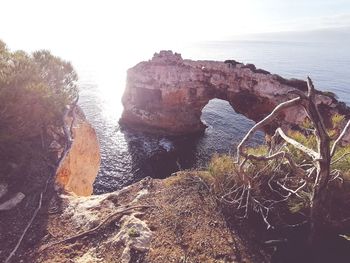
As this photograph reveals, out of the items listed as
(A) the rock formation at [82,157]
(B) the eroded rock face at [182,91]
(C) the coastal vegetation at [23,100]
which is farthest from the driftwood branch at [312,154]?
(B) the eroded rock face at [182,91]

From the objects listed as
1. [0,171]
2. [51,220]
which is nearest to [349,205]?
[51,220]

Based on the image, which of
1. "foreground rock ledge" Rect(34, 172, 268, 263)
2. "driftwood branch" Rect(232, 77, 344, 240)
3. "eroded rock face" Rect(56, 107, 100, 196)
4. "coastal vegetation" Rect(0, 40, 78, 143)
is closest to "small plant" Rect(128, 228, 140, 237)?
"foreground rock ledge" Rect(34, 172, 268, 263)

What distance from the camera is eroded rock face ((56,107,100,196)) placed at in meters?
21.9

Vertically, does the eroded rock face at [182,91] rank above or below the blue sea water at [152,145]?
above

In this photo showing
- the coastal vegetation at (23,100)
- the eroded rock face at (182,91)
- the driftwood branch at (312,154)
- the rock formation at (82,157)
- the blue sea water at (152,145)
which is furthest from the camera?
the eroded rock face at (182,91)

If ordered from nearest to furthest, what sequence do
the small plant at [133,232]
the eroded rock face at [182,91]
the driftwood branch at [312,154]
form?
the driftwood branch at [312,154]
the small plant at [133,232]
the eroded rock face at [182,91]

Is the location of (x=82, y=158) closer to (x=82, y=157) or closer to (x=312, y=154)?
(x=82, y=157)

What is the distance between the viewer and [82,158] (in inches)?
947

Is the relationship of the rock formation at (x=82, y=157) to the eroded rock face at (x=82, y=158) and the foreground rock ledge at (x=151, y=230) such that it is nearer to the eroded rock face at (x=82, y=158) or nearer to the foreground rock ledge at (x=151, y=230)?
the eroded rock face at (x=82, y=158)

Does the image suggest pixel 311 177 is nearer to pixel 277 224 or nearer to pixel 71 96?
pixel 277 224

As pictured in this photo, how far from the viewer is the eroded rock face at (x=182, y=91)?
49.9 metres

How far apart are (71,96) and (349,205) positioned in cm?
1720

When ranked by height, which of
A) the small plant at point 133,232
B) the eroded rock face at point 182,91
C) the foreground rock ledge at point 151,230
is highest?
the small plant at point 133,232

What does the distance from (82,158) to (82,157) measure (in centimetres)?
8
